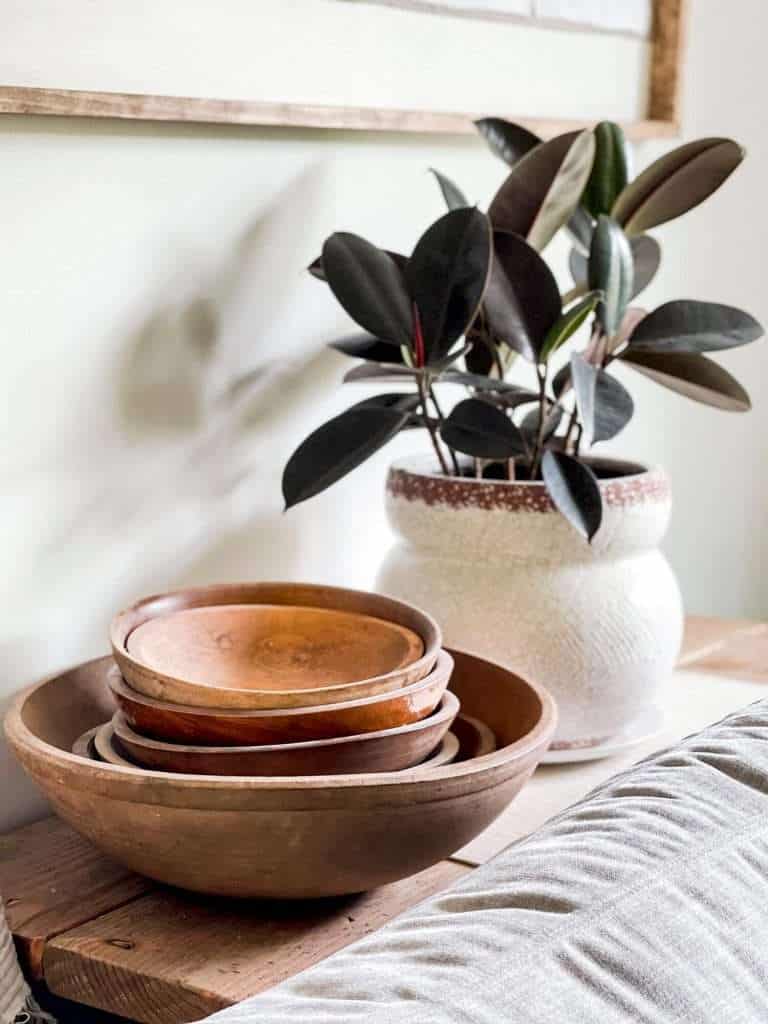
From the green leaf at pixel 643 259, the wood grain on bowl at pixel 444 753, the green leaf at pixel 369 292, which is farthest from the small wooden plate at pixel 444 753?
the green leaf at pixel 643 259

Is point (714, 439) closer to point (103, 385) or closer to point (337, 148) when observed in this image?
point (337, 148)

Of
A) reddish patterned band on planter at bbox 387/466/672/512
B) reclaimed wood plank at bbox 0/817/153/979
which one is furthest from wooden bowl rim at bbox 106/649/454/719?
reddish patterned band on planter at bbox 387/466/672/512

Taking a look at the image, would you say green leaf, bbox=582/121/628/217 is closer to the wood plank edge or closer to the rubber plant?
the rubber plant

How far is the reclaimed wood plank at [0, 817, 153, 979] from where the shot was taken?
79 cm

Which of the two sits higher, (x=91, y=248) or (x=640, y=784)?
(x=91, y=248)

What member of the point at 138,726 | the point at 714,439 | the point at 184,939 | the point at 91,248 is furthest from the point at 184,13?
the point at 714,439

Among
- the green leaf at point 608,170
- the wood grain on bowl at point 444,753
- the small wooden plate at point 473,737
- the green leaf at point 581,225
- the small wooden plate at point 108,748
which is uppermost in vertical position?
the green leaf at point 608,170

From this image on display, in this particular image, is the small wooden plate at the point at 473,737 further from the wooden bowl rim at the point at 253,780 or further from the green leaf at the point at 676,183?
the green leaf at the point at 676,183

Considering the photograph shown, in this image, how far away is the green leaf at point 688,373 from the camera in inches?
42.1

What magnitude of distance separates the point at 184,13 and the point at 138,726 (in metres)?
0.46

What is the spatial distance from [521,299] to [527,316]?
1 cm

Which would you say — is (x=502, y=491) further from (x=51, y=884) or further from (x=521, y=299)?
(x=51, y=884)

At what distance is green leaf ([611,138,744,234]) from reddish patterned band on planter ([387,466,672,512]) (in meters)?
0.19

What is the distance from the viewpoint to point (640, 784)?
699mm
